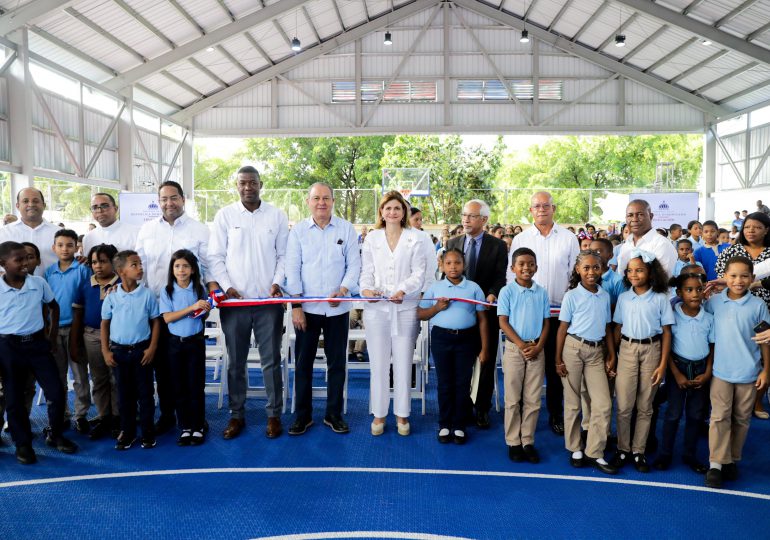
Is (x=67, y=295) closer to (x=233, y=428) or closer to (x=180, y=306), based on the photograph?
(x=180, y=306)

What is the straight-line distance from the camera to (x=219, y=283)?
14.4ft

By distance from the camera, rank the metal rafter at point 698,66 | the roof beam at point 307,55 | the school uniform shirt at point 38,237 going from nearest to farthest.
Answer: the school uniform shirt at point 38,237 → the metal rafter at point 698,66 → the roof beam at point 307,55

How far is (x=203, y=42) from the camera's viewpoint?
14.4 meters

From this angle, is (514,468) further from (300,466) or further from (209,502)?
(209,502)

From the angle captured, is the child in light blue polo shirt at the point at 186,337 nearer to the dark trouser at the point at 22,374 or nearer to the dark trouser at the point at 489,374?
the dark trouser at the point at 22,374

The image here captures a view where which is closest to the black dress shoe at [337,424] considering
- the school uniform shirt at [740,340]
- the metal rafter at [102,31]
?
the school uniform shirt at [740,340]

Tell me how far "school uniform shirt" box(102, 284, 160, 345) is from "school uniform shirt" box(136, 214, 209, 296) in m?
0.27

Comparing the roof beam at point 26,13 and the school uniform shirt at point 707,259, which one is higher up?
the roof beam at point 26,13

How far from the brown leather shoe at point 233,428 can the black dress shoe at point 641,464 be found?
285 cm

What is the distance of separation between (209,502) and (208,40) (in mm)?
13546

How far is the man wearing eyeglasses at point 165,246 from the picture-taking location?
441 cm

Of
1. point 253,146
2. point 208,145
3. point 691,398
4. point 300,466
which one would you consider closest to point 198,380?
point 300,466

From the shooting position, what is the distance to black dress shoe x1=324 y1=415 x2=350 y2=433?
14.8ft

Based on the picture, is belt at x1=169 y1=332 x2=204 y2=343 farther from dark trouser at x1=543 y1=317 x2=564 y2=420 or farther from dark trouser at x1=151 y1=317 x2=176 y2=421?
dark trouser at x1=543 y1=317 x2=564 y2=420
